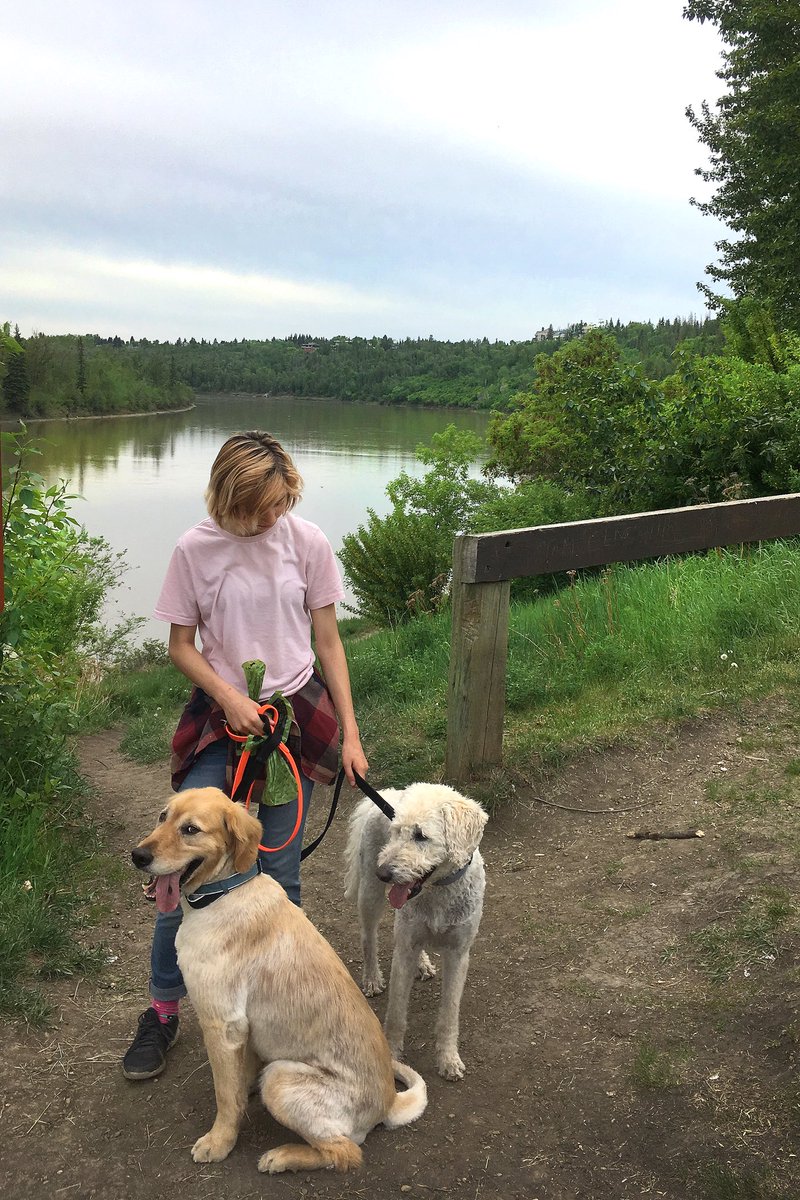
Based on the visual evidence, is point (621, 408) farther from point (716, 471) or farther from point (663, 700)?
point (663, 700)

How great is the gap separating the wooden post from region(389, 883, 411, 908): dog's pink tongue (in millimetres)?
2118

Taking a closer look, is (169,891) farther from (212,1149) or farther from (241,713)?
(212,1149)

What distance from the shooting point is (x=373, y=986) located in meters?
4.05

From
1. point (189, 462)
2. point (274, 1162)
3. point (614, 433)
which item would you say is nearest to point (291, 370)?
point (189, 462)

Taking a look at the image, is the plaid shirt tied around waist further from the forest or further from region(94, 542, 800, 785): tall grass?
the forest

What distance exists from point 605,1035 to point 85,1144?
1.89m

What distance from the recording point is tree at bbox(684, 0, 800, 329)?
61.7 ft

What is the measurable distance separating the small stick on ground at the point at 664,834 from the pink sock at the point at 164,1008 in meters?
2.56

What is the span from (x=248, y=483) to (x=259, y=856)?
4.61ft

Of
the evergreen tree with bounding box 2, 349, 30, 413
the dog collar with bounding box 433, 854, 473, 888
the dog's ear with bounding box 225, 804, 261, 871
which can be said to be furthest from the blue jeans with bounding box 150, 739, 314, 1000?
the evergreen tree with bounding box 2, 349, 30, 413

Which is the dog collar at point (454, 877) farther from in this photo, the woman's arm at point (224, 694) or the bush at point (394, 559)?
the bush at point (394, 559)

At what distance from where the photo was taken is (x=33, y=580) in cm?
724

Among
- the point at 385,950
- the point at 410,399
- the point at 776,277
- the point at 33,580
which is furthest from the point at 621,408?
the point at 410,399

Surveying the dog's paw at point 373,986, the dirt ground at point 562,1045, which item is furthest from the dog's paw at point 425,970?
the dog's paw at point 373,986
